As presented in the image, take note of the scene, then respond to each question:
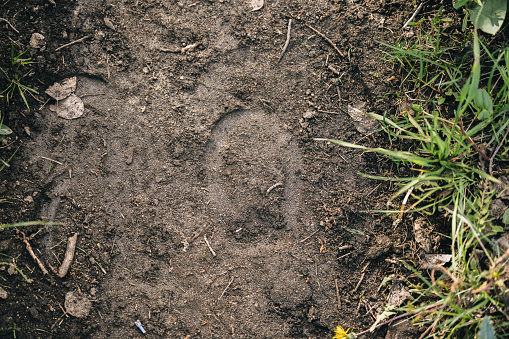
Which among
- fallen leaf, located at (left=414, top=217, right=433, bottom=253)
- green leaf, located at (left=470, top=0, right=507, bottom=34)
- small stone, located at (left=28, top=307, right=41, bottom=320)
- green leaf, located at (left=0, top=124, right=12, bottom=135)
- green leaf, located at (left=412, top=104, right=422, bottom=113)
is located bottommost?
small stone, located at (left=28, top=307, right=41, bottom=320)

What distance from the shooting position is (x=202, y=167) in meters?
2.13

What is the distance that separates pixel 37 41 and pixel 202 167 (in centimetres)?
139

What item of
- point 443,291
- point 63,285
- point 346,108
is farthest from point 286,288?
point 63,285

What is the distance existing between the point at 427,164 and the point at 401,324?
1.01 m

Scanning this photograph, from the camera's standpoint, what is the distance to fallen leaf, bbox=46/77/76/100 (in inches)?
85.0

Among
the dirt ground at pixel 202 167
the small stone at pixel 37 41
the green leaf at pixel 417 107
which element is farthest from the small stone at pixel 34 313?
the green leaf at pixel 417 107

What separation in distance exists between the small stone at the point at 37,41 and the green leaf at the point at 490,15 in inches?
106

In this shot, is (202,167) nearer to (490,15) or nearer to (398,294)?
(398,294)

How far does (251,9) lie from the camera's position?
2.15 meters

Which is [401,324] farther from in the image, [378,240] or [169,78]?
[169,78]

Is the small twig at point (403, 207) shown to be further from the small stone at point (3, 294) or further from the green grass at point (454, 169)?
the small stone at point (3, 294)

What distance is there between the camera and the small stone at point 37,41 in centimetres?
214

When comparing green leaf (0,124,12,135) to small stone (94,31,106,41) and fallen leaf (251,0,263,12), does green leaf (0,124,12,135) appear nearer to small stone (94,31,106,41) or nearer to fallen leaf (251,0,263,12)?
small stone (94,31,106,41)

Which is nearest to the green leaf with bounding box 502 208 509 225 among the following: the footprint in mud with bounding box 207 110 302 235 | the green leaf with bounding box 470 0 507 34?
the green leaf with bounding box 470 0 507 34
